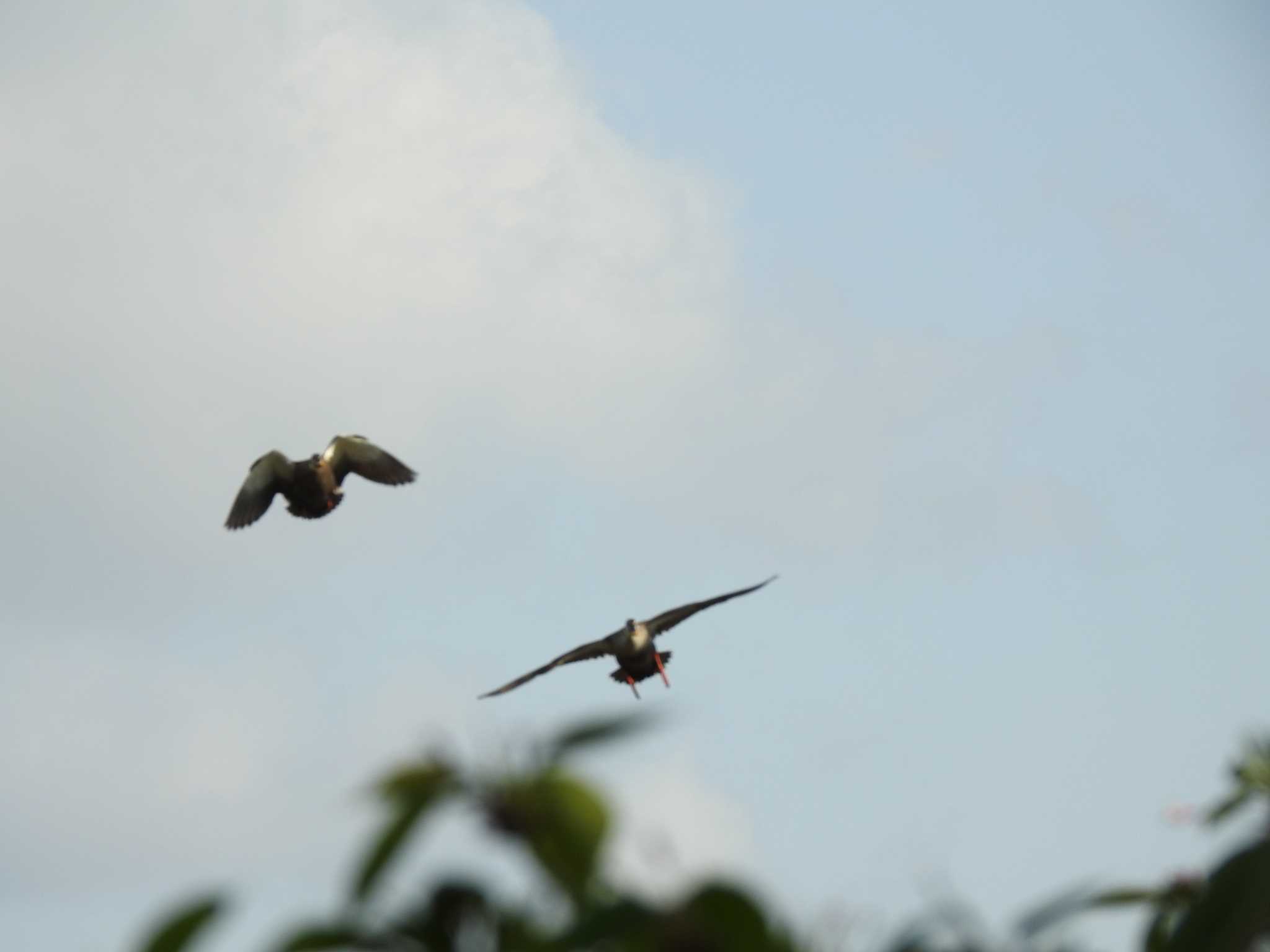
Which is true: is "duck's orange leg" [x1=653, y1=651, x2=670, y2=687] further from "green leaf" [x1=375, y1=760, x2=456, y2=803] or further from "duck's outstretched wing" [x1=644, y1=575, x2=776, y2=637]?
"green leaf" [x1=375, y1=760, x2=456, y2=803]

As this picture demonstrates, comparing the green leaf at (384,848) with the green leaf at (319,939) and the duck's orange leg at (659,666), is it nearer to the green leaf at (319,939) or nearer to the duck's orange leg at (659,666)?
the green leaf at (319,939)

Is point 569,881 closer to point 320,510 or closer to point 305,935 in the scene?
point 305,935

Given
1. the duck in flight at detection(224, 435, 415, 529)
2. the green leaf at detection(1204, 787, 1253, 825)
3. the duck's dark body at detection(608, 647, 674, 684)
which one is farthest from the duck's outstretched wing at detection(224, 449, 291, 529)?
the green leaf at detection(1204, 787, 1253, 825)

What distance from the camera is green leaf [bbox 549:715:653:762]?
11.5 ft

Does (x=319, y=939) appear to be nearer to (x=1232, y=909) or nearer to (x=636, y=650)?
(x=1232, y=909)

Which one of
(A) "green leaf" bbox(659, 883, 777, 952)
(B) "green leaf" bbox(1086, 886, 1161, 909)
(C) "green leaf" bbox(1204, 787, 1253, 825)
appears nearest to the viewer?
(A) "green leaf" bbox(659, 883, 777, 952)

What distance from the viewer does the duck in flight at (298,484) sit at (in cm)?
3322

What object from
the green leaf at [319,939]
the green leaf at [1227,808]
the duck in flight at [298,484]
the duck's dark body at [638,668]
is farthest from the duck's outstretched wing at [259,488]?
the green leaf at [319,939]

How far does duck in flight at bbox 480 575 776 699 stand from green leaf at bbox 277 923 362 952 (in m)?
28.0

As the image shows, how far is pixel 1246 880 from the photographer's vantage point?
3855mm

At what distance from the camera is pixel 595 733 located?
3590 millimetres

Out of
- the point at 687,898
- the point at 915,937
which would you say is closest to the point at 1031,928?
the point at 915,937

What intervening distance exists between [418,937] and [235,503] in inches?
1220

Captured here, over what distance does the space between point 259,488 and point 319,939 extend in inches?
1218
